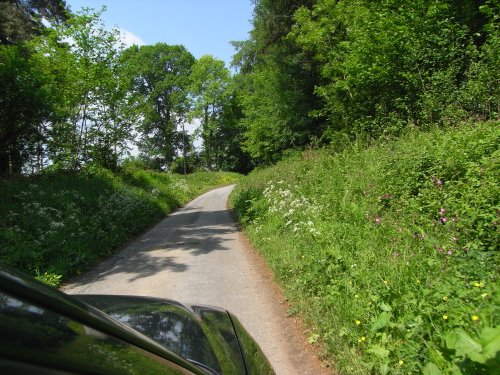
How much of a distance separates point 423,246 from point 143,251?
25.3ft

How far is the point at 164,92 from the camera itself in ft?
193

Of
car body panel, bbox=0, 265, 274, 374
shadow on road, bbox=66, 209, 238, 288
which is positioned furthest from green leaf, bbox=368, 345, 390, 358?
shadow on road, bbox=66, 209, 238, 288

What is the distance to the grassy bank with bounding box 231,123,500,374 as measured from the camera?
324cm

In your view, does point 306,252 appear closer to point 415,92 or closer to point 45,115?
point 415,92

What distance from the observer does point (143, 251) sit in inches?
424

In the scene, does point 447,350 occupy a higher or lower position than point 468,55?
lower

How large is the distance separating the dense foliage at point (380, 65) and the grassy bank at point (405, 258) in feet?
7.24

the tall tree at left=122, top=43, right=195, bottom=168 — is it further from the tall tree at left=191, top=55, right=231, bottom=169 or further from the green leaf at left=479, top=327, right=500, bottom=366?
the green leaf at left=479, top=327, right=500, bottom=366

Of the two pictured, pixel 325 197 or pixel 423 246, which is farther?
pixel 325 197

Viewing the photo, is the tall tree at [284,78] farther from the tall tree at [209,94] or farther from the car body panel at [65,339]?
the tall tree at [209,94]

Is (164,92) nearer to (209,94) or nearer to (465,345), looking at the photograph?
(209,94)

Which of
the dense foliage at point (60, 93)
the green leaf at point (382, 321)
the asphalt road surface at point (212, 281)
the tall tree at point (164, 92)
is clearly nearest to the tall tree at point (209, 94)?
the tall tree at point (164, 92)

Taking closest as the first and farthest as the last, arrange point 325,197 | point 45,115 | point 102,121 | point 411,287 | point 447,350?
point 447,350 → point 411,287 → point 325,197 → point 45,115 → point 102,121

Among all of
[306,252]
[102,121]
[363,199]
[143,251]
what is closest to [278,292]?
[306,252]
